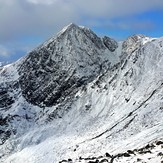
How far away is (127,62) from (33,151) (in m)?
37.2

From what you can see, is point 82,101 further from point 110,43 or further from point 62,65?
point 110,43

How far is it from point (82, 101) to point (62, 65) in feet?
89.8

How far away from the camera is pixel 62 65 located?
138 metres

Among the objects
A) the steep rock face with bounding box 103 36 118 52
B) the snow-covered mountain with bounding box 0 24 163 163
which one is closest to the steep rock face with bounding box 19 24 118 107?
the snow-covered mountain with bounding box 0 24 163 163

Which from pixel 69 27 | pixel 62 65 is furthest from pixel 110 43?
pixel 62 65

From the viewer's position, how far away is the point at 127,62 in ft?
382

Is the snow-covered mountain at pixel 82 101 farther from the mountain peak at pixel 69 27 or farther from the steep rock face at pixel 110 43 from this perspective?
the mountain peak at pixel 69 27

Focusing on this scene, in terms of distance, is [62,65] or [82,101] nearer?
[82,101]

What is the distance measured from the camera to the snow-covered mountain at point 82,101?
8508cm

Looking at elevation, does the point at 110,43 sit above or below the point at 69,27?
below

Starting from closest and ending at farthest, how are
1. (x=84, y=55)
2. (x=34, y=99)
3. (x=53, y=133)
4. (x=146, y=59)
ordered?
(x=53, y=133) → (x=146, y=59) → (x=34, y=99) → (x=84, y=55)

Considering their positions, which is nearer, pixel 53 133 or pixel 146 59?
pixel 53 133

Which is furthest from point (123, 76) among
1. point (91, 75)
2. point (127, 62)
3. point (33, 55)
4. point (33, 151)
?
point (33, 55)

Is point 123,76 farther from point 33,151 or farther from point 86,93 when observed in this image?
point 33,151
